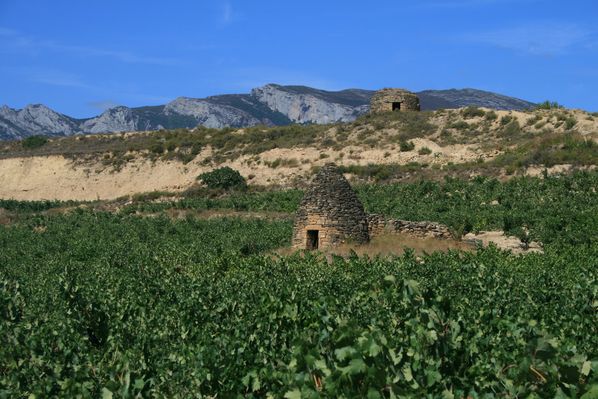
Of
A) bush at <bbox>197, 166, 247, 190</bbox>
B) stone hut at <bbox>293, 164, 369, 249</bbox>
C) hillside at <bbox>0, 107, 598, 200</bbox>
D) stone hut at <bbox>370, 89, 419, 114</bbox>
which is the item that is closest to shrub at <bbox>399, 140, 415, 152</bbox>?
hillside at <bbox>0, 107, 598, 200</bbox>

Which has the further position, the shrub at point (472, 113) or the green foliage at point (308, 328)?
the shrub at point (472, 113)

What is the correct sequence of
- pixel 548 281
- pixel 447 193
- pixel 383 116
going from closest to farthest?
1. pixel 548 281
2. pixel 447 193
3. pixel 383 116

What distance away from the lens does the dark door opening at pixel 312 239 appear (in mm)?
26484

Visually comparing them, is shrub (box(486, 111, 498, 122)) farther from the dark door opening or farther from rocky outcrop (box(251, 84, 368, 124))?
rocky outcrop (box(251, 84, 368, 124))

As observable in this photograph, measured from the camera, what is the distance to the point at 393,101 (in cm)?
6209

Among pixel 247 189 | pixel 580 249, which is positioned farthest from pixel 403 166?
pixel 580 249

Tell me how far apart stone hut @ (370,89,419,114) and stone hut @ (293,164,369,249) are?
36148 millimetres

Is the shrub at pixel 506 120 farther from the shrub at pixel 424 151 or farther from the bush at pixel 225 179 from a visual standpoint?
the bush at pixel 225 179

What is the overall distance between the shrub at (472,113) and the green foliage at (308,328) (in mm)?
34370

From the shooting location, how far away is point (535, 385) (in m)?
8.16

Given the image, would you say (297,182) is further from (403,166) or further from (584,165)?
(584,165)

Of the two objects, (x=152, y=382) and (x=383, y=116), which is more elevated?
(x=383, y=116)

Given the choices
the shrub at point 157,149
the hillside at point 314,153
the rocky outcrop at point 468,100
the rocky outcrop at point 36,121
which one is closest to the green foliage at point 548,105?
the hillside at point 314,153

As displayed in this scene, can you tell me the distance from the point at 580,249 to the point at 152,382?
1748 cm
